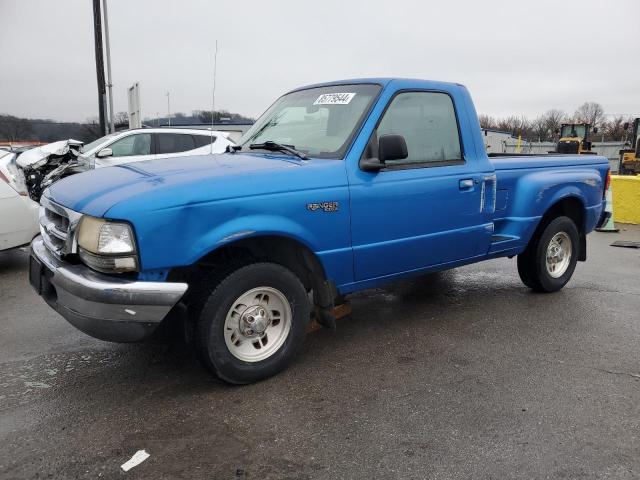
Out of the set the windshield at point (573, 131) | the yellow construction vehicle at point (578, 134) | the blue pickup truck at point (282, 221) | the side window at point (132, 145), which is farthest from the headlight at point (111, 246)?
the windshield at point (573, 131)

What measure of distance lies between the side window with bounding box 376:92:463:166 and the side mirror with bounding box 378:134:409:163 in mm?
237

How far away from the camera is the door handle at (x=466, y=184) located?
4.14m

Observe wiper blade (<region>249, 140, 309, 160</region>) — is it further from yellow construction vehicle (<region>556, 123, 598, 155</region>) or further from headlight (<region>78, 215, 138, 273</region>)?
yellow construction vehicle (<region>556, 123, 598, 155</region>)

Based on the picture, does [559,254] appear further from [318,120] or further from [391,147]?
[318,120]

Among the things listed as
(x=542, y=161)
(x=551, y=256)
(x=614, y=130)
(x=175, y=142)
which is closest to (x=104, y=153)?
(x=175, y=142)

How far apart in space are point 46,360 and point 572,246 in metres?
5.10

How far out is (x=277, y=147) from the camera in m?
3.88

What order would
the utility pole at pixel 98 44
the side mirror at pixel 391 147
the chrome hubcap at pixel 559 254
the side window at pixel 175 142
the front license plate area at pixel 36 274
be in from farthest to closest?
the utility pole at pixel 98 44 < the side window at pixel 175 142 < the chrome hubcap at pixel 559 254 < the side mirror at pixel 391 147 < the front license plate area at pixel 36 274

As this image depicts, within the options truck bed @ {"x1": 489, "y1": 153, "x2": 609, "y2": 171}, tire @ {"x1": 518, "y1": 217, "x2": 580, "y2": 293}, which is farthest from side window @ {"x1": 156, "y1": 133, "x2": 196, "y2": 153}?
tire @ {"x1": 518, "y1": 217, "x2": 580, "y2": 293}

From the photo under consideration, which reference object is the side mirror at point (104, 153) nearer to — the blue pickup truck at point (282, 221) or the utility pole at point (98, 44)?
the blue pickup truck at point (282, 221)

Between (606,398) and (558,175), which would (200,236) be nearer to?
(606,398)

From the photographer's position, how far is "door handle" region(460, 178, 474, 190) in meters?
4.14

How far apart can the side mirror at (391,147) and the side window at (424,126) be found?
24 cm

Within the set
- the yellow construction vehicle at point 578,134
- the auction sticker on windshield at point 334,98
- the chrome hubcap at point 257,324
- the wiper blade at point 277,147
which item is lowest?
the chrome hubcap at point 257,324
